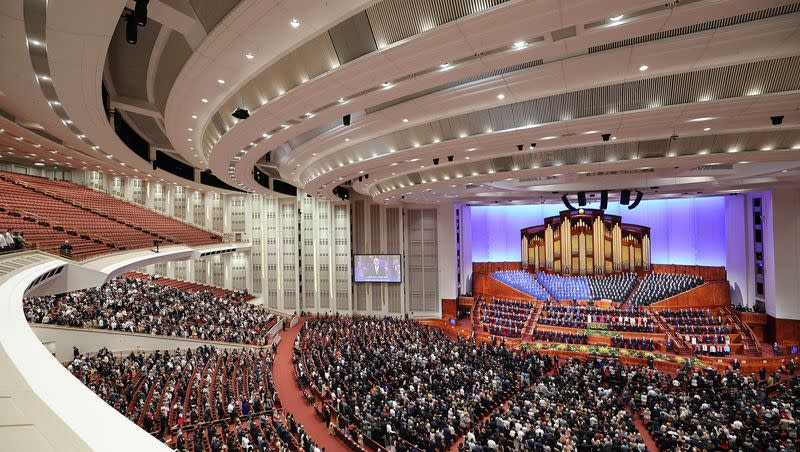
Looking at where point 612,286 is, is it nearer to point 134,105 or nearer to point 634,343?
point 634,343

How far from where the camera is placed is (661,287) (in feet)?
66.1

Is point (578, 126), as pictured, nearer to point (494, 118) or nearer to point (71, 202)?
→ point (494, 118)

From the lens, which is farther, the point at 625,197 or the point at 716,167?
the point at 625,197

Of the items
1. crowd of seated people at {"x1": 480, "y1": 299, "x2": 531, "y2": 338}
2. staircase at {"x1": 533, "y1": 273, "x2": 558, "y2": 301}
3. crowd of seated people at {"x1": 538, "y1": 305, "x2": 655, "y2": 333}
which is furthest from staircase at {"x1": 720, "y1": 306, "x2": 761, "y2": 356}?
crowd of seated people at {"x1": 480, "y1": 299, "x2": 531, "y2": 338}

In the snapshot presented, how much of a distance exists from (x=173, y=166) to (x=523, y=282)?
1908cm

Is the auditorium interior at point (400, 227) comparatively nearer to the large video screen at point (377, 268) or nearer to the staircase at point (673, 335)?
the staircase at point (673, 335)

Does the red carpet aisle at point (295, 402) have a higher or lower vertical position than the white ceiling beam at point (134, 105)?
lower

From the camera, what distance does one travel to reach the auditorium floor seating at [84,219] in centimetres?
1179

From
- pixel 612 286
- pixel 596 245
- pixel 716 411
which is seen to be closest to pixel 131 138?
pixel 716 411

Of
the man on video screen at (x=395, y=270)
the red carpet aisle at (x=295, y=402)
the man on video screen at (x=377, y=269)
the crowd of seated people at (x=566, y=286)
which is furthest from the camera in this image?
the man on video screen at (x=377, y=269)

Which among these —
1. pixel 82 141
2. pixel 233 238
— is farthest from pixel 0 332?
pixel 233 238

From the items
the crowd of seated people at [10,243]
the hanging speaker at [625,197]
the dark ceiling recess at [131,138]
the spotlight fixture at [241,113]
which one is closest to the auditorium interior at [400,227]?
the crowd of seated people at [10,243]

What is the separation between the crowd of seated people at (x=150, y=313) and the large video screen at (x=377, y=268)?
6066 millimetres


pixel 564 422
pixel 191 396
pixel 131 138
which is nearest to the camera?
pixel 564 422
